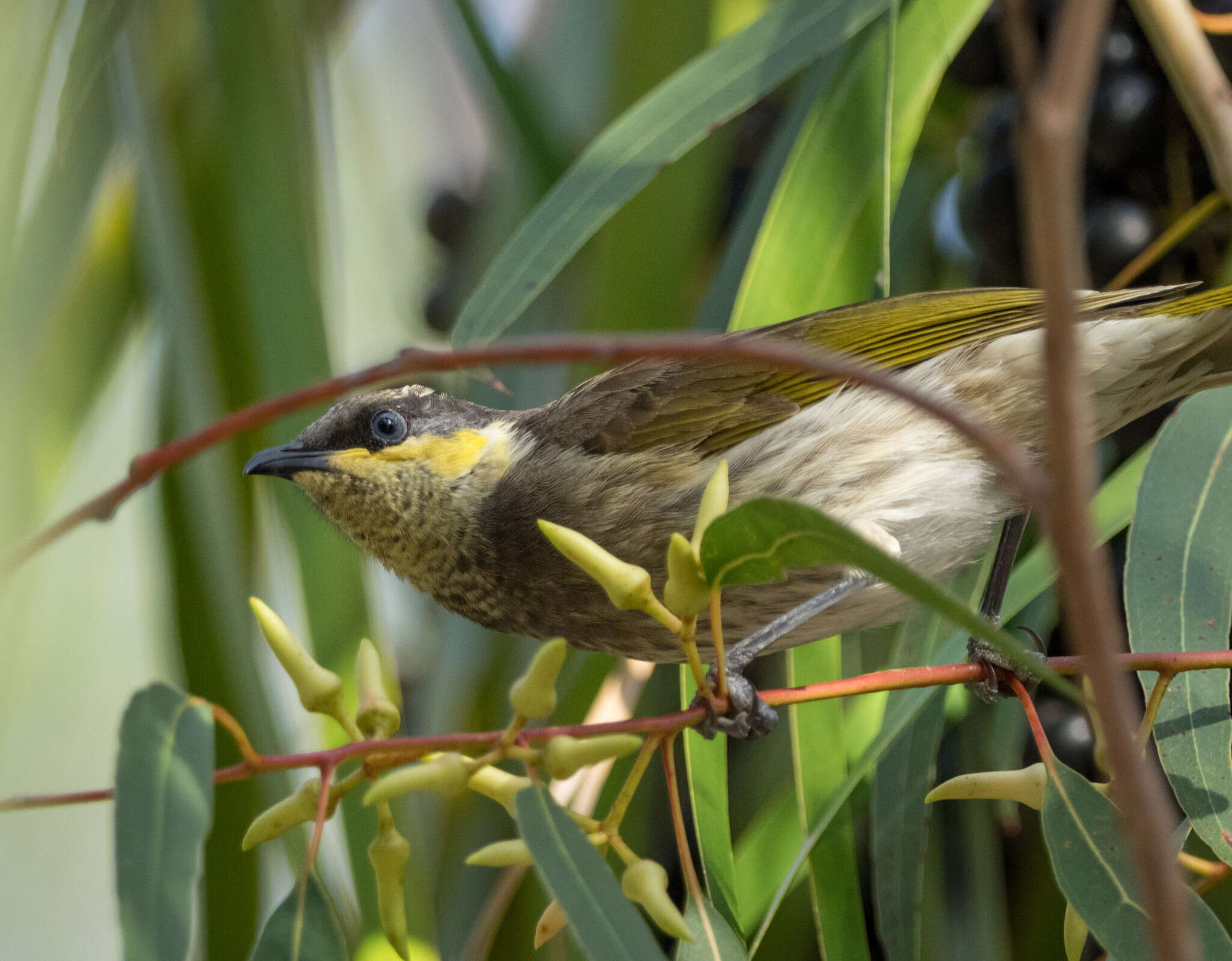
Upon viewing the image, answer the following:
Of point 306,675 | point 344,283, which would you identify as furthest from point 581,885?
point 344,283

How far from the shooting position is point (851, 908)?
1.41 m

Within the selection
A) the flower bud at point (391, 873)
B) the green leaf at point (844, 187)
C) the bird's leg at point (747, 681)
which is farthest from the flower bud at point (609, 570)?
the green leaf at point (844, 187)

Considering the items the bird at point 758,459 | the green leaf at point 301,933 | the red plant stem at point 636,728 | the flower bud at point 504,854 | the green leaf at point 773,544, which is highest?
the bird at point 758,459

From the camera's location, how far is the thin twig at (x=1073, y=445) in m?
0.47

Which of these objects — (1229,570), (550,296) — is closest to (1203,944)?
(1229,570)

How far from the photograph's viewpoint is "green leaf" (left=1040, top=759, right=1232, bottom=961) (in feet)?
3.08

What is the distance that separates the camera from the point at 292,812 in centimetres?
89

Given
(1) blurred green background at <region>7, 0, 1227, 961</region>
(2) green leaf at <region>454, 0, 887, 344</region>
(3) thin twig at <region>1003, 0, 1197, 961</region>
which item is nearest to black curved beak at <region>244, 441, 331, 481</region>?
(1) blurred green background at <region>7, 0, 1227, 961</region>

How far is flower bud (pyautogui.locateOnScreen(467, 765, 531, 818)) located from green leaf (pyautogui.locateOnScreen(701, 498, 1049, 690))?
0.72ft

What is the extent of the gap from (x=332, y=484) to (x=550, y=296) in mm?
951

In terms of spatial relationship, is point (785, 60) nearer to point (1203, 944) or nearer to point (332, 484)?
point (332, 484)

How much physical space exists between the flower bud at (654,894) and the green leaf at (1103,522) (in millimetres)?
748

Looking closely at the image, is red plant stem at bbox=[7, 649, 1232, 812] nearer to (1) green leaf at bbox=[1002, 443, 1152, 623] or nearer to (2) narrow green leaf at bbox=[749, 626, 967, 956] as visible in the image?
(2) narrow green leaf at bbox=[749, 626, 967, 956]

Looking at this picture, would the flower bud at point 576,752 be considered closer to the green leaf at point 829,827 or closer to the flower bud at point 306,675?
the flower bud at point 306,675
